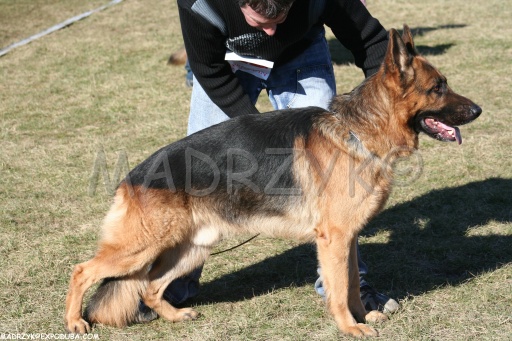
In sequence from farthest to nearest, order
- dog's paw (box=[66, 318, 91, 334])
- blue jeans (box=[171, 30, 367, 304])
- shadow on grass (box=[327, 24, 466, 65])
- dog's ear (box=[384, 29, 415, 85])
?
shadow on grass (box=[327, 24, 466, 65]) → blue jeans (box=[171, 30, 367, 304]) → dog's paw (box=[66, 318, 91, 334]) → dog's ear (box=[384, 29, 415, 85])

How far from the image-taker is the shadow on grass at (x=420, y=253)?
4.86 meters

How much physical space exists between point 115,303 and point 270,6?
208cm

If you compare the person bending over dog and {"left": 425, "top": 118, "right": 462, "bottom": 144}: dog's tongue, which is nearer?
{"left": 425, "top": 118, "right": 462, "bottom": 144}: dog's tongue

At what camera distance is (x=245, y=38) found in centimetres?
431

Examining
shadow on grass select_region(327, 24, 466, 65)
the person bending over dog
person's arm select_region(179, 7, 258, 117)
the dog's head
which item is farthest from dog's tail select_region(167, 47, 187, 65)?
the dog's head

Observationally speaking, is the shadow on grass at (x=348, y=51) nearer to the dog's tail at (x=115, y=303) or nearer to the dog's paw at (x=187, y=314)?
the dog's paw at (x=187, y=314)

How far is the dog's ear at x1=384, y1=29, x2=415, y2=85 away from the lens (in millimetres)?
3879

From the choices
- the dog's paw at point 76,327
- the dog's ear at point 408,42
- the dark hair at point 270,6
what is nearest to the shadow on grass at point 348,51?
the dog's ear at point 408,42

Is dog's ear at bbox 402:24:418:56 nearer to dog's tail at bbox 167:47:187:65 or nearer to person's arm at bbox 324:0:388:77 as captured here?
person's arm at bbox 324:0:388:77

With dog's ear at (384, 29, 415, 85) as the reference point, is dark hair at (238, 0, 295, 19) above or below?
above

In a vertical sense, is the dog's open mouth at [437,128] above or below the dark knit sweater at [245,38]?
below

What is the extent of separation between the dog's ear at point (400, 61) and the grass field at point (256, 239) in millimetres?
1554

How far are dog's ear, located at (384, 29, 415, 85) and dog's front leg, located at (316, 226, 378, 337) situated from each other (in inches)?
39.4

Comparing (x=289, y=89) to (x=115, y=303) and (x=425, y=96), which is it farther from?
(x=115, y=303)
